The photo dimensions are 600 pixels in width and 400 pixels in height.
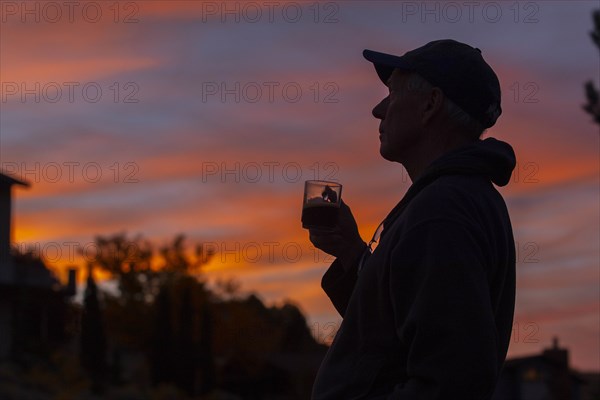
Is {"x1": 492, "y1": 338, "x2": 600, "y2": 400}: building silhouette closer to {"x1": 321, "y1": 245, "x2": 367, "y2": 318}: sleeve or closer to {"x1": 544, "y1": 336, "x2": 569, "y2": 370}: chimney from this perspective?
{"x1": 544, "y1": 336, "x2": 569, "y2": 370}: chimney

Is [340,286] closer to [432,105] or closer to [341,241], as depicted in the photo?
[341,241]

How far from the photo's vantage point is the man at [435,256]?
3.04 metres

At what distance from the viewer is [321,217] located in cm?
434

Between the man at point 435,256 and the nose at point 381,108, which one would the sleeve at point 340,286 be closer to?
the man at point 435,256

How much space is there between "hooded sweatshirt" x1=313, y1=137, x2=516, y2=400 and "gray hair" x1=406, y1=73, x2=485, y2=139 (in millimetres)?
65

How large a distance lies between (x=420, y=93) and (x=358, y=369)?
36.1 inches

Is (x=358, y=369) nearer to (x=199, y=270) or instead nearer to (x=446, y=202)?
(x=446, y=202)

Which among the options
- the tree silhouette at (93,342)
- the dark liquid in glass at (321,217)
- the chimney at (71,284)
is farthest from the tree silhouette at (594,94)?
the chimney at (71,284)

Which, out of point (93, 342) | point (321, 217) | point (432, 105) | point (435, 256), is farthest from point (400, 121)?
point (93, 342)

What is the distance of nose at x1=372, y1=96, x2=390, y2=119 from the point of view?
3.71 m

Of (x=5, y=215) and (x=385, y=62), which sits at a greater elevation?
(x=5, y=215)

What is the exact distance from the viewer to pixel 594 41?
73.9 feet

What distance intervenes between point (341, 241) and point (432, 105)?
0.90 m

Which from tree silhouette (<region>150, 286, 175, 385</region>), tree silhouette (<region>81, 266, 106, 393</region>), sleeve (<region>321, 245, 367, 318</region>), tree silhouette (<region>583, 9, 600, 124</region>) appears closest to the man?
sleeve (<region>321, 245, 367, 318</region>)
